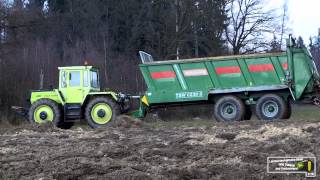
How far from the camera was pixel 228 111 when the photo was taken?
68.2 feet

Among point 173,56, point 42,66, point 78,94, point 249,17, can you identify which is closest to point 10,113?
point 42,66

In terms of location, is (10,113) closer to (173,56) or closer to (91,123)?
(91,123)

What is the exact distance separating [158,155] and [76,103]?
1122 cm

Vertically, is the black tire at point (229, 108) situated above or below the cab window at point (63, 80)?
below

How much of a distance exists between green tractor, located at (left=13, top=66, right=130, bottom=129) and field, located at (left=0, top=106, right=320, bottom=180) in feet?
21.1

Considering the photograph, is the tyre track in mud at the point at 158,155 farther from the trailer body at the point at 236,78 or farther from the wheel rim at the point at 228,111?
the wheel rim at the point at 228,111

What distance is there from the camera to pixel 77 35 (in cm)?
4872

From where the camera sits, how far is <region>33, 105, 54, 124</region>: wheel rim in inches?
816

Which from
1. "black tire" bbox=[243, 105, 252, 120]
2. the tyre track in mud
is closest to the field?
the tyre track in mud

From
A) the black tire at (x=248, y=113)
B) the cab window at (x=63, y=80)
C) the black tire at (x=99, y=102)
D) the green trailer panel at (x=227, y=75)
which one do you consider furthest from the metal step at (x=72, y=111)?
the black tire at (x=248, y=113)

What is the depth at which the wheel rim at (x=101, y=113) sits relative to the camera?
807 inches

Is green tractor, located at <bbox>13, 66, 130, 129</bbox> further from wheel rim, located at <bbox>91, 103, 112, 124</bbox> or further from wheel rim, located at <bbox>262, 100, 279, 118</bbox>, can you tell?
wheel rim, located at <bbox>262, 100, 279, 118</bbox>

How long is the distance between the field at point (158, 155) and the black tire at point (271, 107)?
6.31 metres

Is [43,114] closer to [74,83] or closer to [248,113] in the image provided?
[74,83]
